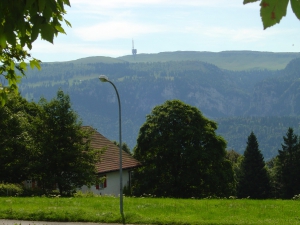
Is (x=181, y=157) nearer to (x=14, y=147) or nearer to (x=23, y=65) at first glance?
(x=14, y=147)

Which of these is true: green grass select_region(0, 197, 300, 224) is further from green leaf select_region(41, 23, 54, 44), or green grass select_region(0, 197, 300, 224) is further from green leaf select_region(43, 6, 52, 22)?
green leaf select_region(43, 6, 52, 22)

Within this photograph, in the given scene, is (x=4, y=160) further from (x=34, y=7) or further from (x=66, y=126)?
(x=34, y=7)

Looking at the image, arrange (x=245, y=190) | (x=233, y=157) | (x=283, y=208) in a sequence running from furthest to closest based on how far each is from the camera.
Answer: (x=233, y=157) < (x=245, y=190) < (x=283, y=208)

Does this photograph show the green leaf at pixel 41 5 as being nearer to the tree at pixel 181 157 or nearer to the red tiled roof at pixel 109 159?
the red tiled roof at pixel 109 159

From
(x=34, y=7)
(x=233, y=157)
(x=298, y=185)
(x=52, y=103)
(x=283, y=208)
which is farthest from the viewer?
(x=233, y=157)

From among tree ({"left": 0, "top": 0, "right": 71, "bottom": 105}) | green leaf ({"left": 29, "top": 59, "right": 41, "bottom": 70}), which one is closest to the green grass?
green leaf ({"left": 29, "top": 59, "right": 41, "bottom": 70})

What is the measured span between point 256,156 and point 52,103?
1843 inches

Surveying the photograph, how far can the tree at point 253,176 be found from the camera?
66.5 m

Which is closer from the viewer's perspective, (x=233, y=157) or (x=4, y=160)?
(x=4, y=160)

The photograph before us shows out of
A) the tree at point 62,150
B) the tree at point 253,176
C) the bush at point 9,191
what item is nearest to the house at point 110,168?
the tree at point 62,150

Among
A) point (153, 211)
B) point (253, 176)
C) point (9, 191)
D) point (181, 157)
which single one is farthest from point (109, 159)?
point (253, 176)

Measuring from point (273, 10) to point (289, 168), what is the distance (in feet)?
214

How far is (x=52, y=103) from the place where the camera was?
26.9 m

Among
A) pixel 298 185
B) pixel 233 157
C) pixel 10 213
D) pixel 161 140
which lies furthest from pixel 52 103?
pixel 233 157
